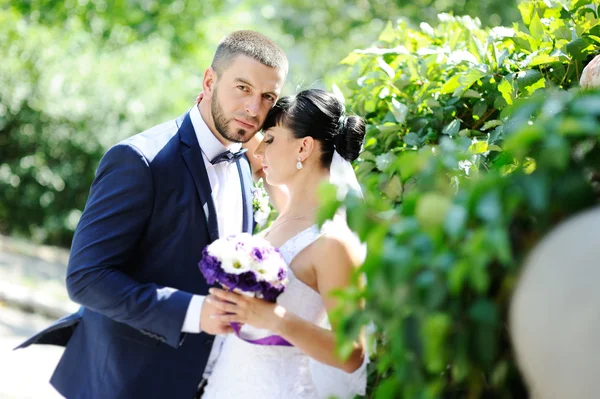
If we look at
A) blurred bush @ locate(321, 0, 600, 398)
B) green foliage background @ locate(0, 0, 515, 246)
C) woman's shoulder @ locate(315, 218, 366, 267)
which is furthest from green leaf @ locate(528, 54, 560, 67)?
green foliage background @ locate(0, 0, 515, 246)

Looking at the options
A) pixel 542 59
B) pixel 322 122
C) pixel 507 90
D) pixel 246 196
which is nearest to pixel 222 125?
pixel 246 196

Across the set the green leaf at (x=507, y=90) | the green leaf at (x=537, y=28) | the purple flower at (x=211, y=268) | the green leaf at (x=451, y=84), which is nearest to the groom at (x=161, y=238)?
the purple flower at (x=211, y=268)

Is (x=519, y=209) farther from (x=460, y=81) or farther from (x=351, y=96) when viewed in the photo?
(x=351, y=96)

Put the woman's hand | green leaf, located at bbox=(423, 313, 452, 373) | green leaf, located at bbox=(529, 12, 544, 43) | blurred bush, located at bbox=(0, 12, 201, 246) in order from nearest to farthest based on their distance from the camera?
green leaf, located at bbox=(423, 313, 452, 373), the woman's hand, green leaf, located at bbox=(529, 12, 544, 43), blurred bush, located at bbox=(0, 12, 201, 246)

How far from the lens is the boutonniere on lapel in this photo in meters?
3.26

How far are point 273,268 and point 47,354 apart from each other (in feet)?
18.5

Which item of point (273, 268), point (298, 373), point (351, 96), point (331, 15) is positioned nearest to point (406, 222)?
point (273, 268)

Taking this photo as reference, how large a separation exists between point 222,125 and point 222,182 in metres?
0.26

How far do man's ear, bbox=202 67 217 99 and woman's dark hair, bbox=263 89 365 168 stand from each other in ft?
1.30

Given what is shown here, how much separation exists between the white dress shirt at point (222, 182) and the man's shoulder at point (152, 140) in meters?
0.12

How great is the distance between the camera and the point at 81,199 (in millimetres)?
11164

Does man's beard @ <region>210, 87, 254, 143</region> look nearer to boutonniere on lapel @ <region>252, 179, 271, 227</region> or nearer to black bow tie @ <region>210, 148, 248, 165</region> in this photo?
black bow tie @ <region>210, 148, 248, 165</region>

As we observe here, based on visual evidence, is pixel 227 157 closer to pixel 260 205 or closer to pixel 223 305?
pixel 260 205

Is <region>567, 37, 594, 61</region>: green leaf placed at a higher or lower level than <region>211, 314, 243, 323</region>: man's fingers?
higher
